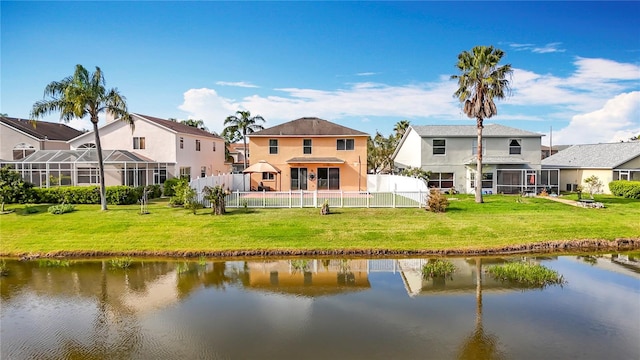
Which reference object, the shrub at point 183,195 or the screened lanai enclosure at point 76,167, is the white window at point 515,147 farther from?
the screened lanai enclosure at point 76,167

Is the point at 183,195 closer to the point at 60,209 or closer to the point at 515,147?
the point at 60,209

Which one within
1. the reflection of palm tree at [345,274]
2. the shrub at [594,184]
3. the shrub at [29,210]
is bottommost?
the reflection of palm tree at [345,274]

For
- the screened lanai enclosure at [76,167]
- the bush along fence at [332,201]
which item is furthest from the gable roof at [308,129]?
the bush along fence at [332,201]

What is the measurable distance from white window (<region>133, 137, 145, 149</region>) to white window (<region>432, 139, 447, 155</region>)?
24.0m

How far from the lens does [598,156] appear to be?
36656 millimetres

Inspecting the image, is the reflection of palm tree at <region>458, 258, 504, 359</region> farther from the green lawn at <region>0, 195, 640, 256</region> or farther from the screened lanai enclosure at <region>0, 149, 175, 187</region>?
the screened lanai enclosure at <region>0, 149, 175, 187</region>

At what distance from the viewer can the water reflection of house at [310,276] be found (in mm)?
12930

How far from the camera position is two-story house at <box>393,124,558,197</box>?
33.8 meters

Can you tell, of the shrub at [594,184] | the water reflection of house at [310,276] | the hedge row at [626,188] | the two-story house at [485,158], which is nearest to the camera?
the water reflection of house at [310,276]

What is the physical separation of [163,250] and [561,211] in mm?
21164

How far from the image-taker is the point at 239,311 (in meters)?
11.0

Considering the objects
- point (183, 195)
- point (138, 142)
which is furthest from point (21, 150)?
point (183, 195)

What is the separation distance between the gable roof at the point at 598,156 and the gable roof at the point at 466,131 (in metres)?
5.86

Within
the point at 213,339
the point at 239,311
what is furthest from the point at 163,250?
the point at 213,339
